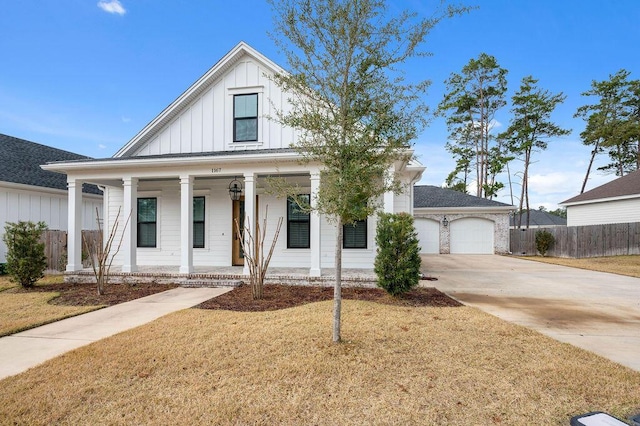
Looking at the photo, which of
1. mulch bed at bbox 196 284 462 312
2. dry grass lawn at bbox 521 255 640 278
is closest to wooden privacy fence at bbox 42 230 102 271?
mulch bed at bbox 196 284 462 312

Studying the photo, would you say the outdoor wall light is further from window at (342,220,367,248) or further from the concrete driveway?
the concrete driveway

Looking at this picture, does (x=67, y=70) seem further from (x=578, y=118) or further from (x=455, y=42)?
(x=578, y=118)

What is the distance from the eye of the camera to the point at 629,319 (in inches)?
211

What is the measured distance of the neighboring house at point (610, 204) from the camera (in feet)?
54.5

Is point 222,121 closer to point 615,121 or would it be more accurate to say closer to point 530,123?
point 530,123

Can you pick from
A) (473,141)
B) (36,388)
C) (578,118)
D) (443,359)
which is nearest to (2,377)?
(36,388)

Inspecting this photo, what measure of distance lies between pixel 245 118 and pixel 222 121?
763mm

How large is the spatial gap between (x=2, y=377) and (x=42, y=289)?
20.3 ft

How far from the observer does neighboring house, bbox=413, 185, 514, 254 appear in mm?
18734

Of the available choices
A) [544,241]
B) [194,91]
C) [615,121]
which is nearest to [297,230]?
[194,91]

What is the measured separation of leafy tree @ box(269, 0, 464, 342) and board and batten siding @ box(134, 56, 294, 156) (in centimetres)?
576

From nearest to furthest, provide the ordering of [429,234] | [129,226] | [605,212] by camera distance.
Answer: [129,226] < [605,212] < [429,234]

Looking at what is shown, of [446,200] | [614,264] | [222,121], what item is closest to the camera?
[222,121]

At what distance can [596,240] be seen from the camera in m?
16.0
